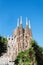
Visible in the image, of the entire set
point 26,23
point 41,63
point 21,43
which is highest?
point 26,23

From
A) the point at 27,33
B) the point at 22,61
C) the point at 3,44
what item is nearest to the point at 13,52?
the point at 27,33

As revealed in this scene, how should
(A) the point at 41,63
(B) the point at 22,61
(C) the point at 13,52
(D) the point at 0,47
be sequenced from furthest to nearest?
1. (C) the point at 13,52
2. (B) the point at 22,61
3. (A) the point at 41,63
4. (D) the point at 0,47

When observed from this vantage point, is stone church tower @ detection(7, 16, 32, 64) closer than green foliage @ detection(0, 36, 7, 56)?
No

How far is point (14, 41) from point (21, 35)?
3.75m

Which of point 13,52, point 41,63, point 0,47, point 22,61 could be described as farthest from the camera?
point 13,52

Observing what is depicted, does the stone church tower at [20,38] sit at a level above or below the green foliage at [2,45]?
above

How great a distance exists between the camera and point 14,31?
4820 inches

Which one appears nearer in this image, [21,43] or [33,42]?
[33,42]

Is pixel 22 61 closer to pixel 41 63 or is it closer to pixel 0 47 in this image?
pixel 41 63

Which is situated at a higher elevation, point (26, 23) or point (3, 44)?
point (26, 23)

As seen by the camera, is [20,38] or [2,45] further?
[20,38]

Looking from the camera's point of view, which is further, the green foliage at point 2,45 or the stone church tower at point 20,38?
the stone church tower at point 20,38

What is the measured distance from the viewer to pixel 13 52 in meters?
120

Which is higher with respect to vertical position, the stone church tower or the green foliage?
the stone church tower
